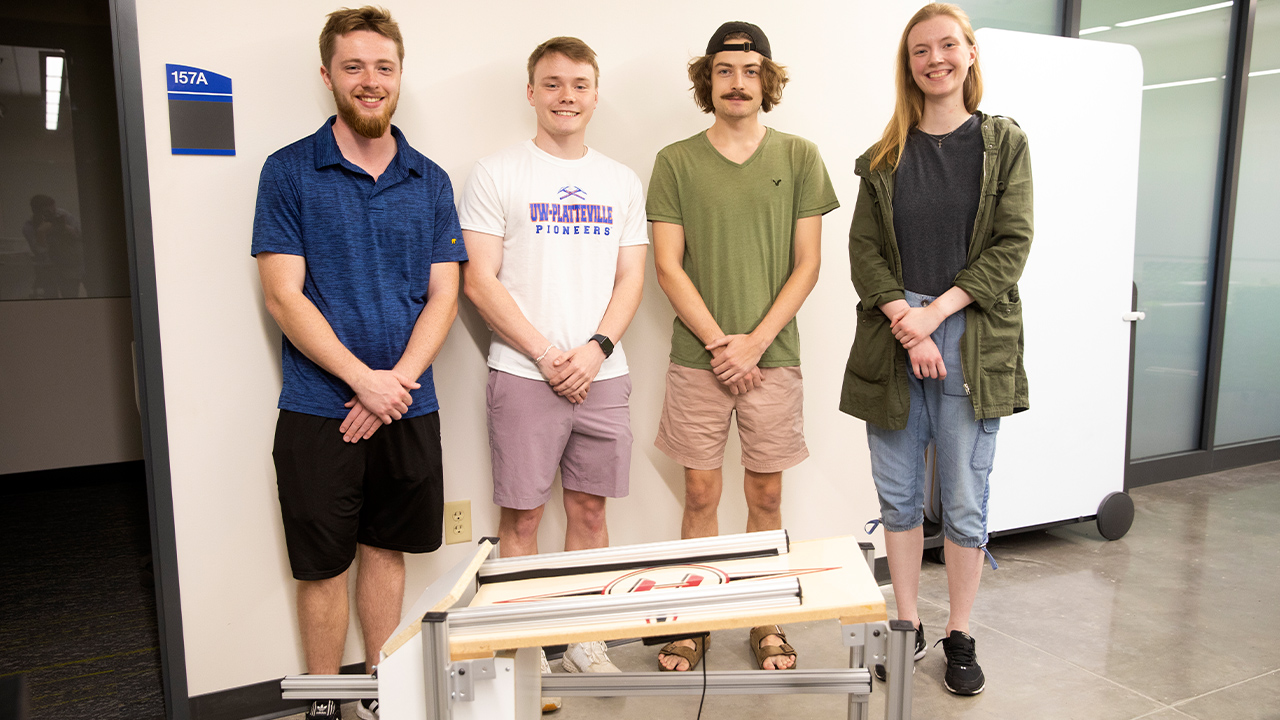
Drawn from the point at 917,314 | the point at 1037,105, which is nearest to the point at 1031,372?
the point at 1037,105

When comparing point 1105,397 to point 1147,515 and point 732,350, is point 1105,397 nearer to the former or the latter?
point 1147,515

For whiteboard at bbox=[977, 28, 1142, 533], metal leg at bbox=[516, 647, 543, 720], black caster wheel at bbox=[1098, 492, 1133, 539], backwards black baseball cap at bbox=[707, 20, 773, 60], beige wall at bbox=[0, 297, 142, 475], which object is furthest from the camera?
beige wall at bbox=[0, 297, 142, 475]

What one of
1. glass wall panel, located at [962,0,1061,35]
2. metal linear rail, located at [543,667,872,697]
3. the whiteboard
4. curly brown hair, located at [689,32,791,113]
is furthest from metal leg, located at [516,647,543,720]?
glass wall panel, located at [962,0,1061,35]

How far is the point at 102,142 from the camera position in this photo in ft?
14.9

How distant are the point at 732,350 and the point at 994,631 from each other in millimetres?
1309

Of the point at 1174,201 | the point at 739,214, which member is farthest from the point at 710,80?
the point at 1174,201

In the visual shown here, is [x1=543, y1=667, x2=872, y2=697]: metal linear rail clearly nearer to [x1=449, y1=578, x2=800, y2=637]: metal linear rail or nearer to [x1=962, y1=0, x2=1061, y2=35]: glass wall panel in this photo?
[x1=449, y1=578, x2=800, y2=637]: metal linear rail

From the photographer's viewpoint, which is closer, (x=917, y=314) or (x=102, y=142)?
(x=917, y=314)

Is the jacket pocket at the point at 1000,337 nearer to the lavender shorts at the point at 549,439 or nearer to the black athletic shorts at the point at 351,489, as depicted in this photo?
the lavender shorts at the point at 549,439

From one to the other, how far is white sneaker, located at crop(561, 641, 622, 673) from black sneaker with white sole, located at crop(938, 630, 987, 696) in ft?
3.14

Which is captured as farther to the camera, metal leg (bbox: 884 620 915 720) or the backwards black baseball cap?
the backwards black baseball cap

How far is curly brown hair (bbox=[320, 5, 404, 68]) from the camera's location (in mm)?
1988

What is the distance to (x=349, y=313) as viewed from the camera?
203 cm

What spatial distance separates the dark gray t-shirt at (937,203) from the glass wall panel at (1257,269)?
3.22 m
